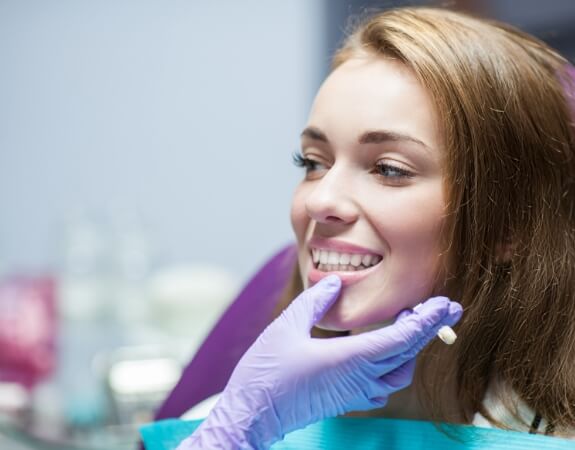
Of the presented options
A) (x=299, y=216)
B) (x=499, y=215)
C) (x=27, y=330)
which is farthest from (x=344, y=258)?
(x=27, y=330)

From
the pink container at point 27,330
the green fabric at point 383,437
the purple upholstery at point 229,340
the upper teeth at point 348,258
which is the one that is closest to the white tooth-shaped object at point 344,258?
the upper teeth at point 348,258

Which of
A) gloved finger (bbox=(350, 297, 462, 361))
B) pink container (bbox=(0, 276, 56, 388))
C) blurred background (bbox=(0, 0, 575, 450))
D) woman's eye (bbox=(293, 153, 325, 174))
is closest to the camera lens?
gloved finger (bbox=(350, 297, 462, 361))

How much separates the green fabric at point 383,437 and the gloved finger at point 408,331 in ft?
0.51

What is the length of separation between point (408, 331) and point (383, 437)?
0.67ft

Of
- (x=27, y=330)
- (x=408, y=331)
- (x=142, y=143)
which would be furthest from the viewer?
(x=142, y=143)

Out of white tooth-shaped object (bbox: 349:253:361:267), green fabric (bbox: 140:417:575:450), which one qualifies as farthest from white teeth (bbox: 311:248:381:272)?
green fabric (bbox: 140:417:575:450)

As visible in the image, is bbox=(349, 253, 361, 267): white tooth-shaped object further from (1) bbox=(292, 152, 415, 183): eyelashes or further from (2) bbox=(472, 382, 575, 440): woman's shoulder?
(2) bbox=(472, 382, 575, 440): woman's shoulder

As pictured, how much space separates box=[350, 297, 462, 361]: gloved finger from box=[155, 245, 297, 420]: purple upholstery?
1.68ft

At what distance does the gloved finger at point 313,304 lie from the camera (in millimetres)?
1029

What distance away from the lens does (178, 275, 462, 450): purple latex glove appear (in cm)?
98

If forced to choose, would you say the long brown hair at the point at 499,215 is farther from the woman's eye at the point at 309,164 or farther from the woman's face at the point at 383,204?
the woman's eye at the point at 309,164

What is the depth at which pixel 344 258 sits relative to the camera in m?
1.10

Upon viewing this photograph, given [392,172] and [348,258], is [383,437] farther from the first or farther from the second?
[392,172]

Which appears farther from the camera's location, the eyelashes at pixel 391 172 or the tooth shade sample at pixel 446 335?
the eyelashes at pixel 391 172
